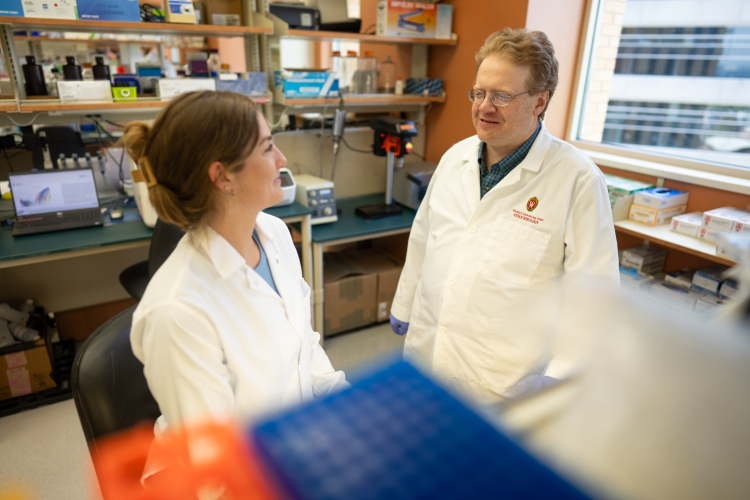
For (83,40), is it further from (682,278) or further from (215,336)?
(682,278)

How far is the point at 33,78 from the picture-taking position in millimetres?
2383

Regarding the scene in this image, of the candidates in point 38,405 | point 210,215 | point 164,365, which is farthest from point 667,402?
point 38,405

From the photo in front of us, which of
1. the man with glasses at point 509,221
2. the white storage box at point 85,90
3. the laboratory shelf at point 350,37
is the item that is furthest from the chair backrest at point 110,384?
the laboratory shelf at point 350,37

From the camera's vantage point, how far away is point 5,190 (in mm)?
2697

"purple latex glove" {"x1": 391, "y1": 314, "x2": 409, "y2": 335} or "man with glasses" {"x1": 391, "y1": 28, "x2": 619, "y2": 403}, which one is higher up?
"man with glasses" {"x1": 391, "y1": 28, "x2": 619, "y2": 403}

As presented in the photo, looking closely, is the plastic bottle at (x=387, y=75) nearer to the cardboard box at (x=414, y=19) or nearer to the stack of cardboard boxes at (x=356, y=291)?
the cardboard box at (x=414, y=19)

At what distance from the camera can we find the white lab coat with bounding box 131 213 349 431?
974mm

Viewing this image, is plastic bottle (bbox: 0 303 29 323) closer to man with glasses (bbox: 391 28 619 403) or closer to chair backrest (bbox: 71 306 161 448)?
chair backrest (bbox: 71 306 161 448)

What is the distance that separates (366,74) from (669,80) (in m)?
2.05

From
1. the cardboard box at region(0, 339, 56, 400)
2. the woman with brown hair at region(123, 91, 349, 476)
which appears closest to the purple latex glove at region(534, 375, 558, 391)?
the woman with brown hair at region(123, 91, 349, 476)

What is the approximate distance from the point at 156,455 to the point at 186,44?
25.3 feet

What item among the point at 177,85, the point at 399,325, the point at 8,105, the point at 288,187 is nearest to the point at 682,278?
the point at 399,325

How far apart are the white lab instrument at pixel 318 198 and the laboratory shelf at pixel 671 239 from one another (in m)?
1.59

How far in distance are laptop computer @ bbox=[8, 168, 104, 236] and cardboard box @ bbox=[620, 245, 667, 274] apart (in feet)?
9.13
